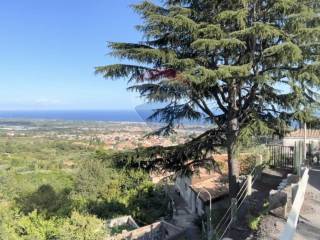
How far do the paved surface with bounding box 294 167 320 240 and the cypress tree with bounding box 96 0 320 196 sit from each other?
67.4 inches

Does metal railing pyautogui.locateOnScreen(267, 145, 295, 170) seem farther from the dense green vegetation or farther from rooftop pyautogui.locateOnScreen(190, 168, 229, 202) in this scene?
the dense green vegetation

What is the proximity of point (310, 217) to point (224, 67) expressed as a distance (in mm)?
3528

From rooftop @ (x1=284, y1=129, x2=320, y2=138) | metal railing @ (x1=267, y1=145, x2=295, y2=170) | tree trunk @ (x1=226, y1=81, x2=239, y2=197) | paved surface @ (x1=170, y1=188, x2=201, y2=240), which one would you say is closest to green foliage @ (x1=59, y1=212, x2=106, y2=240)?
tree trunk @ (x1=226, y1=81, x2=239, y2=197)

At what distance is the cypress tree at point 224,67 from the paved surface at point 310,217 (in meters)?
1.71

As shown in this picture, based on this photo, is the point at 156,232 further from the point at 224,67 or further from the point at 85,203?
the point at 224,67

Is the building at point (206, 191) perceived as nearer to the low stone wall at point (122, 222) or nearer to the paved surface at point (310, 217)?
the low stone wall at point (122, 222)

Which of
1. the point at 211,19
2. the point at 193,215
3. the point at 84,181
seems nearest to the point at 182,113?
the point at 211,19

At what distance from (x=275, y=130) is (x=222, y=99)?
171cm

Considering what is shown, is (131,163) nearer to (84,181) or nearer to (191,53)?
(191,53)

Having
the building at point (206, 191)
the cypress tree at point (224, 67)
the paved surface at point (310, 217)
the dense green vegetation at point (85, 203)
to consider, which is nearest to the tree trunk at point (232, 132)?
the cypress tree at point (224, 67)

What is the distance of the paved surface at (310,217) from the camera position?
5.64 metres

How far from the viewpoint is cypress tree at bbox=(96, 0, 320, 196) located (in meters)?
8.24

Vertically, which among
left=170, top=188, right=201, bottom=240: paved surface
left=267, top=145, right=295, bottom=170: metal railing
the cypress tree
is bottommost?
left=170, top=188, right=201, bottom=240: paved surface

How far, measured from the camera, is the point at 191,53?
926 centimetres
